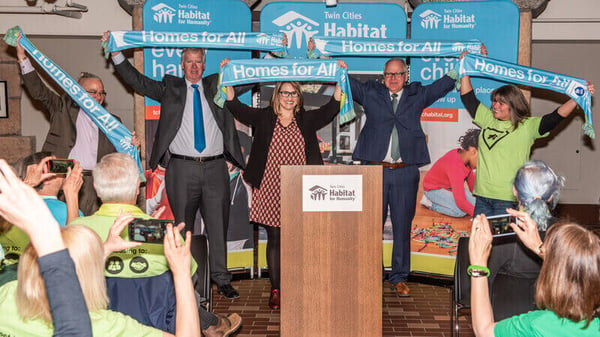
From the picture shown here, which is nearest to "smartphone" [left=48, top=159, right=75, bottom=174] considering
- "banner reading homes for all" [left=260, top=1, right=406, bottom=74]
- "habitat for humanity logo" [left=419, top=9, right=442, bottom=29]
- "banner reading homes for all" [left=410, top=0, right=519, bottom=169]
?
"banner reading homes for all" [left=260, top=1, right=406, bottom=74]

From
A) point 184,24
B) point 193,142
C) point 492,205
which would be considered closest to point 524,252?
point 492,205

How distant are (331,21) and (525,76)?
176 centimetres

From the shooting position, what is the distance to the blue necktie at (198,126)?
489 cm

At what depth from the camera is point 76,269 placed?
4.97ft

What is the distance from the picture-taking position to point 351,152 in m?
5.43

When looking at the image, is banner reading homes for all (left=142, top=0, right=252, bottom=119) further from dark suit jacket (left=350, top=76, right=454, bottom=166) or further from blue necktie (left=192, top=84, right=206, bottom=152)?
dark suit jacket (left=350, top=76, right=454, bottom=166)

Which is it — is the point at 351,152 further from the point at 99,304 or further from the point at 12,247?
the point at 99,304

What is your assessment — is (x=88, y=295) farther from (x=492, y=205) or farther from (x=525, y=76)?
(x=525, y=76)

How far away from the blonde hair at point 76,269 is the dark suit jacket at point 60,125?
3.65 m

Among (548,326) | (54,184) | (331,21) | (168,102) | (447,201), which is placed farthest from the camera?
(447,201)

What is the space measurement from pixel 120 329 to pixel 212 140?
3.31 m

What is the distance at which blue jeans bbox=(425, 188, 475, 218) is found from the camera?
538 centimetres

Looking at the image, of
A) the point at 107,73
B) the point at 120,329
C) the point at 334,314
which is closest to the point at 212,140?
the point at 334,314

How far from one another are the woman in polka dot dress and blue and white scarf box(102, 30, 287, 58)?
43 cm
